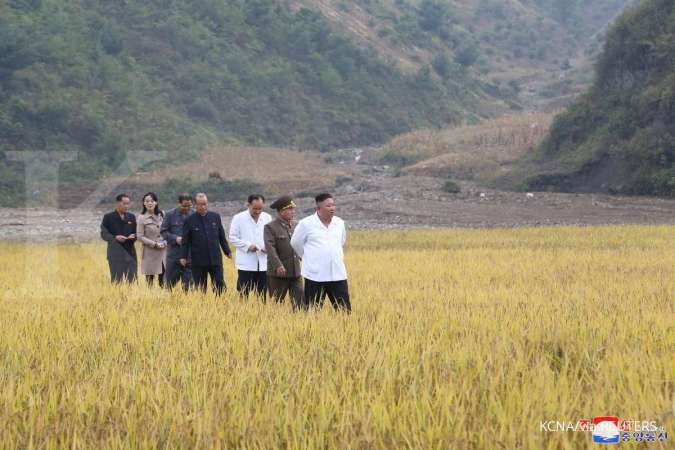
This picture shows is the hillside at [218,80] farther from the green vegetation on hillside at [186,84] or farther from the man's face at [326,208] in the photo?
the man's face at [326,208]

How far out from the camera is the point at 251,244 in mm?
9664

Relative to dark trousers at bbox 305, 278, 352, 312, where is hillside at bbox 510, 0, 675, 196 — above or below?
above

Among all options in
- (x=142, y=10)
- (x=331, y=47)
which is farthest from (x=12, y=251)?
(x=331, y=47)

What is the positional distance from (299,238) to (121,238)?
4.02m

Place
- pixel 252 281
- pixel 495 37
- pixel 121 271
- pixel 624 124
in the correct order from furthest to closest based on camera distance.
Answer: pixel 495 37
pixel 624 124
pixel 121 271
pixel 252 281

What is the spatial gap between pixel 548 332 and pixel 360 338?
1.50 metres

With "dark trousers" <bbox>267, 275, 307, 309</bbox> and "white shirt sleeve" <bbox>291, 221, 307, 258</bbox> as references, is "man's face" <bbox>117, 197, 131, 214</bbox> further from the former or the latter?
"white shirt sleeve" <bbox>291, 221, 307, 258</bbox>

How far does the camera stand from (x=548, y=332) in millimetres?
6641

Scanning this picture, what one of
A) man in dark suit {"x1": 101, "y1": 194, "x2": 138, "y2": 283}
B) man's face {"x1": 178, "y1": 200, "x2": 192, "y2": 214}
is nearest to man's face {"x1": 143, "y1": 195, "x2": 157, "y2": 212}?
man in dark suit {"x1": 101, "y1": 194, "x2": 138, "y2": 283}

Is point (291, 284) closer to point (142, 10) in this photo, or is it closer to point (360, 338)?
point (360, 338)

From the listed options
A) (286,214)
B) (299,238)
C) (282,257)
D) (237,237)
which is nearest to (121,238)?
(237,237)

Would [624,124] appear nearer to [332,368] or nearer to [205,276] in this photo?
[205,276]

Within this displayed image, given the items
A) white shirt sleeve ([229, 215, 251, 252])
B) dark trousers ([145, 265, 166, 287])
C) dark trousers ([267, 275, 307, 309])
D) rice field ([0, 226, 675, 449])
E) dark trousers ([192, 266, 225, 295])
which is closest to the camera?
rice field ([0, 226, 675, 449])

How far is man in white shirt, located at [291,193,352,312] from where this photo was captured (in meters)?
7.99
